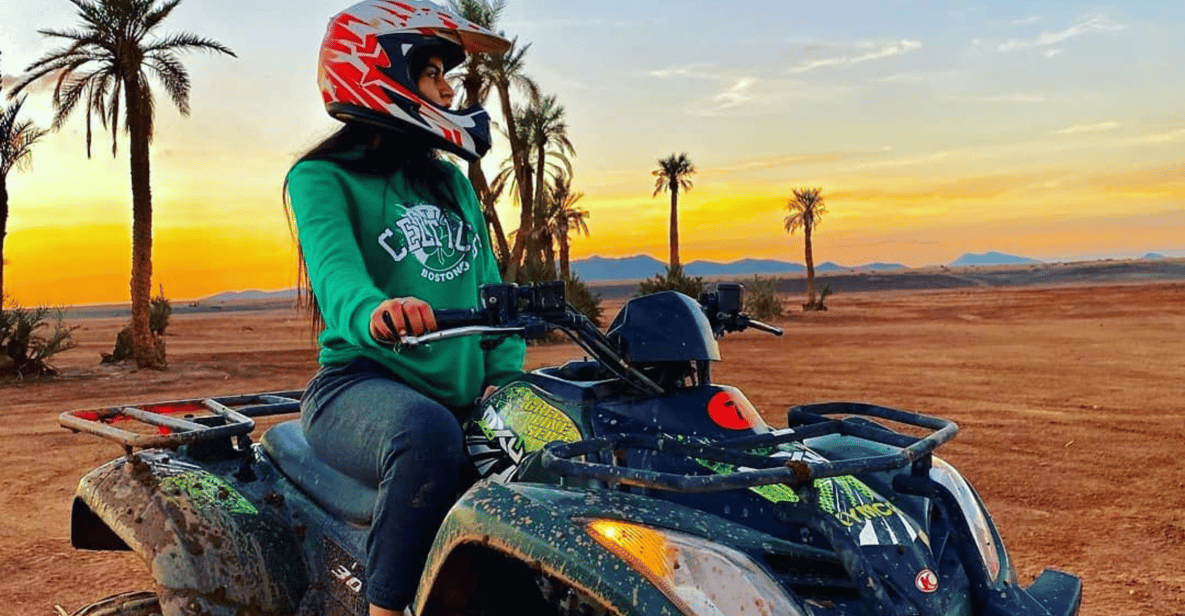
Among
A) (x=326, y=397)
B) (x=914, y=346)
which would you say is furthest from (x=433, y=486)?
(x=914, y=346)

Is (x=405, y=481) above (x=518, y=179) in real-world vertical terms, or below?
below

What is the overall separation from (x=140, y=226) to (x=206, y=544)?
66.9 ft

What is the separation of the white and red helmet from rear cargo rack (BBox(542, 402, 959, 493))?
1.17 meters

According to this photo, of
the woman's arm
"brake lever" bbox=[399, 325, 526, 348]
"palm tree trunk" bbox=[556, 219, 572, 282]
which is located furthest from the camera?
"palm tree trunk" bbox=[556, 219, 572, 282]

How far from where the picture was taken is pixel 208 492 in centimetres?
300

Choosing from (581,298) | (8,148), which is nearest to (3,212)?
(8,148)

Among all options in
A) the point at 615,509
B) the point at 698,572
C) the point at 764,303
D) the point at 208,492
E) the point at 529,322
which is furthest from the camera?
the point at 764,303

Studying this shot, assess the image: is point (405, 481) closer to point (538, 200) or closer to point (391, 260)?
point (391, 260)

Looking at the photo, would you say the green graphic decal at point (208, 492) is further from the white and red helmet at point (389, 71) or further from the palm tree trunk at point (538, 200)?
the palm tree trunk at point (538, 200)

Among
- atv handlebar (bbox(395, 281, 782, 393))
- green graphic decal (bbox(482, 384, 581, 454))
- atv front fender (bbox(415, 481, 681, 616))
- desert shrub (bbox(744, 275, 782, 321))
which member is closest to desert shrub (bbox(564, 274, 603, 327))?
desert shrub (bbox(744, 275, 782, 321))

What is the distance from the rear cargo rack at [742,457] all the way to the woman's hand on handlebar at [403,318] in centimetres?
43

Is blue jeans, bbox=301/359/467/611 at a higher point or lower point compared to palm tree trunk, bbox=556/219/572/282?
lower

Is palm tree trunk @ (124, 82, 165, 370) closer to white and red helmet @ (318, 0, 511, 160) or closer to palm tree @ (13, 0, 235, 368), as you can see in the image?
palm tree @ (13, 0, 235, 368)

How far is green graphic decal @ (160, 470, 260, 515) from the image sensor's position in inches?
117
